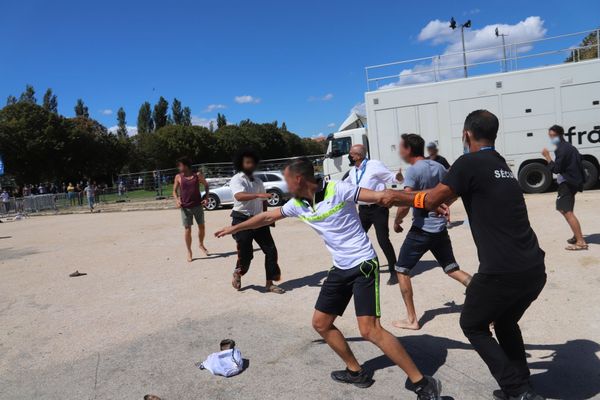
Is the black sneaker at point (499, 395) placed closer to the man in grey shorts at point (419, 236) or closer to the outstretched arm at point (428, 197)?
the outstretched arm at point (428, 197)

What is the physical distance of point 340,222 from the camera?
3332mm

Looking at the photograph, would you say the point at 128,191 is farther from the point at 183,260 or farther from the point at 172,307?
the point at 172,307

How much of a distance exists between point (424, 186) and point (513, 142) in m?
11.1

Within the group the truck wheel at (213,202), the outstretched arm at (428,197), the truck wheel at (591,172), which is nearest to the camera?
the outstretched arm at (428,197)

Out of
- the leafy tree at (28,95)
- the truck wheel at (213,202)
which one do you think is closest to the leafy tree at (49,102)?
the leafy tree at (28,95)

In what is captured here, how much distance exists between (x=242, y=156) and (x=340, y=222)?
3049 mm

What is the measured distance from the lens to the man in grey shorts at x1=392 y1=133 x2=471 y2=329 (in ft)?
14.8

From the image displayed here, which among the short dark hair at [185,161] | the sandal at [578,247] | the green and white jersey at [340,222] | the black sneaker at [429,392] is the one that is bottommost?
the sandal at [578,247]

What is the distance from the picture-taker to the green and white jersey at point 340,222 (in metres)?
3.31

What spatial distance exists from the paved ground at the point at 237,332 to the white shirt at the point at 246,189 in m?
1.08

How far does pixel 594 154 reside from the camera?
1378 cm

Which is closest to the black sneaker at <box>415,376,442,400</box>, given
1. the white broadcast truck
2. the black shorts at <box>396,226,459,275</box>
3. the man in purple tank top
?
the black shorts at <box>396,226,459,275</box>

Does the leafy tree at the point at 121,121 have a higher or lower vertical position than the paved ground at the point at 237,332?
higher

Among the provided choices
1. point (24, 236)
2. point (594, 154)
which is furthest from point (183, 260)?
point (594, 154)
